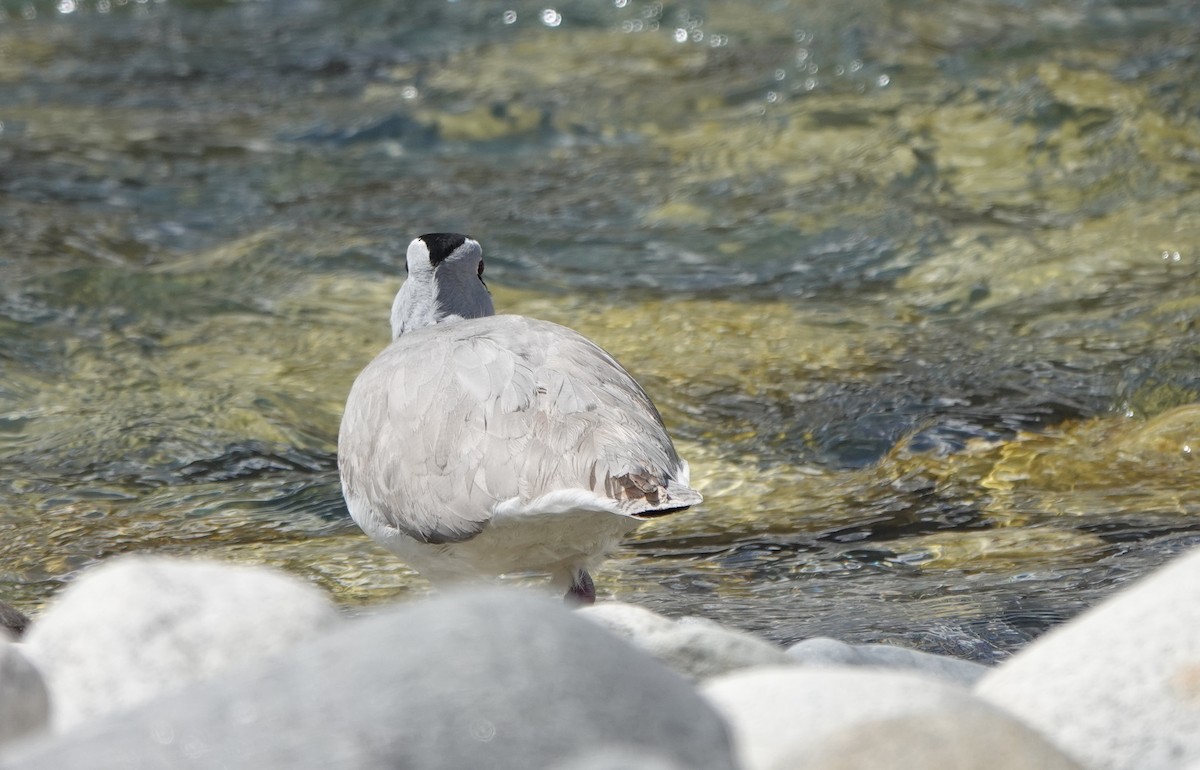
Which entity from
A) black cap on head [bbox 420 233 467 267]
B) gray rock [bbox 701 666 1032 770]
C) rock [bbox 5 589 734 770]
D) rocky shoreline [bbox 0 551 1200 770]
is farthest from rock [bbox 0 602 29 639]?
gray rock [bbox 701 666 1032 770]

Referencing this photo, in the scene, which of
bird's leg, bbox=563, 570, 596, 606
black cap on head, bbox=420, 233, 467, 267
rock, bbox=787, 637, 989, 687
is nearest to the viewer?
A: rock, bbox=787, 637, 989, 687

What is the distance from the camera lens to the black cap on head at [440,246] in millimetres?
5977

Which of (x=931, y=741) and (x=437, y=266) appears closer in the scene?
(x=931, y=741)

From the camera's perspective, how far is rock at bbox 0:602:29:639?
470 cm

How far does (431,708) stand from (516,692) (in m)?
0.14

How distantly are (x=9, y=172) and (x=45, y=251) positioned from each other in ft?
5.97

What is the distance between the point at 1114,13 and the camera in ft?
42.4

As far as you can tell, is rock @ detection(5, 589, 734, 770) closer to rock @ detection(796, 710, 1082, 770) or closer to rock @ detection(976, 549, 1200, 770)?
rock @ detection(796, 710, 1082, 770)

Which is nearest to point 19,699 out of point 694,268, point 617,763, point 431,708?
point 431,708

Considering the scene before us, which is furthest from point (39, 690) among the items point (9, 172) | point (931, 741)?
point (9, 172)

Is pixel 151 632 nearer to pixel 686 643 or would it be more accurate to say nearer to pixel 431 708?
pixel 431 708

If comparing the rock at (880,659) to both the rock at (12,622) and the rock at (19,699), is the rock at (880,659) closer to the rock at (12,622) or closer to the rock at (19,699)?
the rock at (19,699)

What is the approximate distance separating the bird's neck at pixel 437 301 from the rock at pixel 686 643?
8.78 ft

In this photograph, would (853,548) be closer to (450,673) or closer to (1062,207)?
(450,673)
